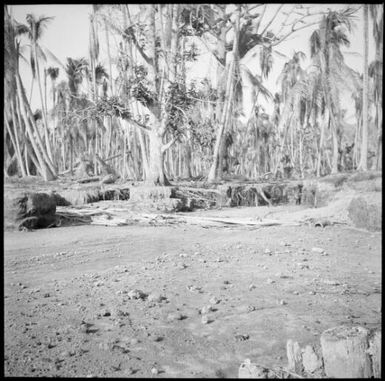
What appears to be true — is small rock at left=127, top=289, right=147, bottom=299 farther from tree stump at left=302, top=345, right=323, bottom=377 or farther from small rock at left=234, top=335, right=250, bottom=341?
tree stump at left=302, top=345, right=323, bottom=377

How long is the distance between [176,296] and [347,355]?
1050 millimetres

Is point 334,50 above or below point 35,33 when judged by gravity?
above

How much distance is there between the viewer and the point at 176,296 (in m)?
2.13

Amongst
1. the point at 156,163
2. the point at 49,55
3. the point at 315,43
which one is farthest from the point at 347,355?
the point at 315,43

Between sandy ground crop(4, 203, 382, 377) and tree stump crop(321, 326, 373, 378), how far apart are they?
234mm

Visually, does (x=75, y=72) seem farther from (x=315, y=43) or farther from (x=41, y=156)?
(x=315, y=43)

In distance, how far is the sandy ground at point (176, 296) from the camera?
1590 millimetres

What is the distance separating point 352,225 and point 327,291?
4.69 ft

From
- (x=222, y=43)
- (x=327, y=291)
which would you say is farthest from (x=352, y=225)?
(x=222, y=43)

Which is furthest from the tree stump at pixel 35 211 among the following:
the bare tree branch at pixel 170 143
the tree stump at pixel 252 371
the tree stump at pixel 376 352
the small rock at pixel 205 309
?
the tree stump at pixel 376 352

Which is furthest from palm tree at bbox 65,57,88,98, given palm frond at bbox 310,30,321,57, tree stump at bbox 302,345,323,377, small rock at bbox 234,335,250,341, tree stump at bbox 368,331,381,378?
tree stump at bbox 368,331,381,378

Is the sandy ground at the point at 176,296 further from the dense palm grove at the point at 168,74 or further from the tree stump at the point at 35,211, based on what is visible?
the dense palm grove at the point at 168,74

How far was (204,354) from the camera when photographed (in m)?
1.60

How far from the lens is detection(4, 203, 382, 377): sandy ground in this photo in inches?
62.6
